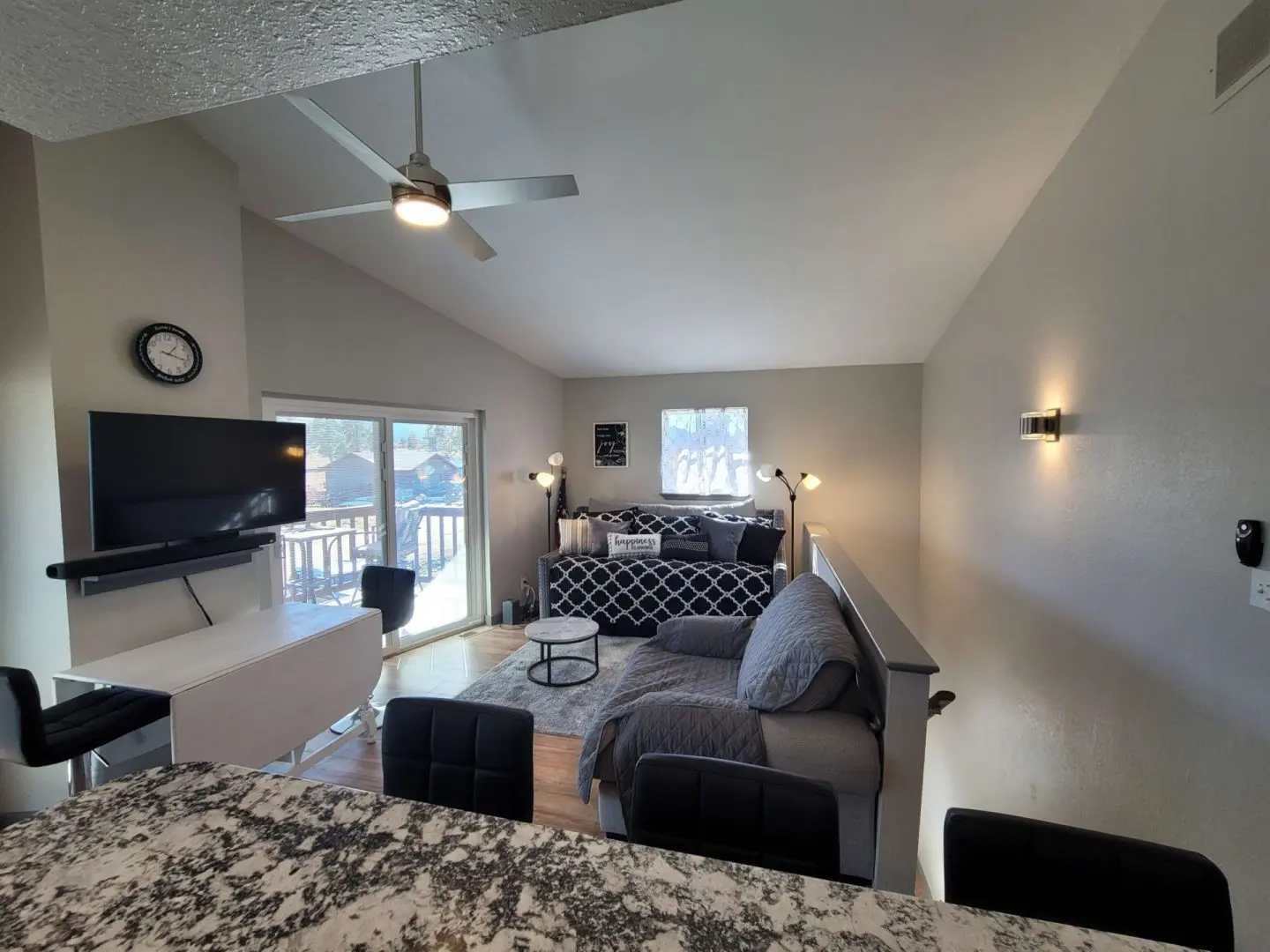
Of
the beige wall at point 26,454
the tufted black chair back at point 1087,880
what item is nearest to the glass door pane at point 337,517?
the beige wall at point 26,454

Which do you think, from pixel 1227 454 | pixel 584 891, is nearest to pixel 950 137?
pixel 1227 454

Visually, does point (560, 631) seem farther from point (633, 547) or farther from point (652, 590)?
point (633, 547)

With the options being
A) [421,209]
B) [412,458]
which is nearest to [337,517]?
[412,458]

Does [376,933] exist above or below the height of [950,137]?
below

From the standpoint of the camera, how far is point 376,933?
55cm

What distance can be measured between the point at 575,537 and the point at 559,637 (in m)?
1.58

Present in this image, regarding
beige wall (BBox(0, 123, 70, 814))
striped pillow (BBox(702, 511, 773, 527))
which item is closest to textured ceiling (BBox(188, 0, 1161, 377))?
beige wall (BBox(0, 123, 70, 814))

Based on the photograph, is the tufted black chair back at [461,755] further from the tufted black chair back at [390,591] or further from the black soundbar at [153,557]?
the tufted black chair back at [390,591]

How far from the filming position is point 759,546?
4.42m

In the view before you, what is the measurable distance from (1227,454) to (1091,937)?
1.25 meters

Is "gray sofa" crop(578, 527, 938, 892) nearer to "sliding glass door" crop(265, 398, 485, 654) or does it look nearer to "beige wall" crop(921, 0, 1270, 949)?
"beige wall" crop(921, 0, 1270, 949)

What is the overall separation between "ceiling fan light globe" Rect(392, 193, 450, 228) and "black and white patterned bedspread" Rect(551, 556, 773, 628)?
9.98 ft

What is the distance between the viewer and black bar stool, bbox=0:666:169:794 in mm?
1462

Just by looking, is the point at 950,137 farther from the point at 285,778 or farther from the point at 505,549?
the point at 505,549
